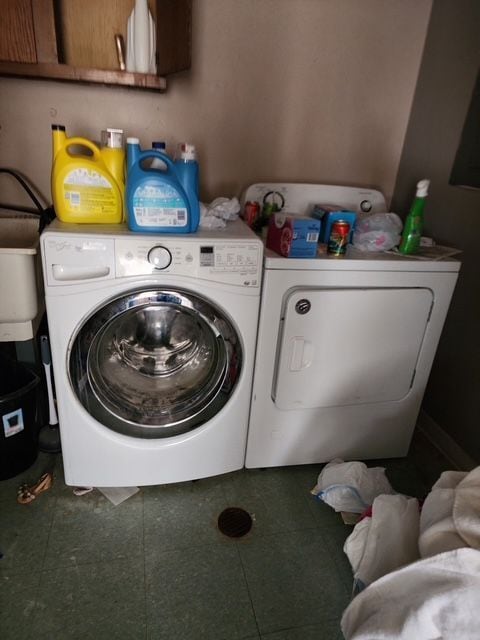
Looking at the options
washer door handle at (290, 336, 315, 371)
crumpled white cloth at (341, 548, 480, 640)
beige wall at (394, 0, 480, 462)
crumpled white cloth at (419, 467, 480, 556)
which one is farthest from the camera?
beige wall at (394, 0, 480, 462)

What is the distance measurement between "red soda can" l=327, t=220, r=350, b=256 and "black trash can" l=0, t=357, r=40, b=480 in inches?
48.4

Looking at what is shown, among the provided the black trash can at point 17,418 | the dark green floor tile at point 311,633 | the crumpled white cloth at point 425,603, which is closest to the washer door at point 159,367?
the black trash can at point 17,418

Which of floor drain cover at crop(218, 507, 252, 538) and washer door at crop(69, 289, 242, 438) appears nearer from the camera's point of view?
washer door at crop(69, 289, 242, 438)

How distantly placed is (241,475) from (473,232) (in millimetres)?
1380

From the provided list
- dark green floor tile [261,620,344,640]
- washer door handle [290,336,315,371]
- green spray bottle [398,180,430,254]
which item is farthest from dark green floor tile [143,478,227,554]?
green spray bottle [398,180,430,254]

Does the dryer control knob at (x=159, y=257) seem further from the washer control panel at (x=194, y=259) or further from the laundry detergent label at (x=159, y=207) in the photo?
the laundry detergent label at (x=159, y=207)

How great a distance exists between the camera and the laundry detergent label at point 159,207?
1.26 m

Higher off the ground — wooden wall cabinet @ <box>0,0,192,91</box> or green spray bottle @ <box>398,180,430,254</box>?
wooden wall cabinet @ <box>0,0,192,91</box>

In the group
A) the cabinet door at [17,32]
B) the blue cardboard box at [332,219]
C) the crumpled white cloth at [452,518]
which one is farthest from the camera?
the blue cardboard box at [332,219]

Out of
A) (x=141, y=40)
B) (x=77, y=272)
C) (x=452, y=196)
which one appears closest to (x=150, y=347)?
(x=77, y=272)

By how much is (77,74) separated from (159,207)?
2.11 ft

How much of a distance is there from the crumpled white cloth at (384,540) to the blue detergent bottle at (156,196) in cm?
102

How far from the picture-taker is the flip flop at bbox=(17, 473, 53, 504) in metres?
1.51

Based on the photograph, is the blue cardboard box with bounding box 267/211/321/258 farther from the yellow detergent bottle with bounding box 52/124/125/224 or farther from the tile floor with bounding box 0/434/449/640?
the tile floor with bounding box 0/434/449/640
